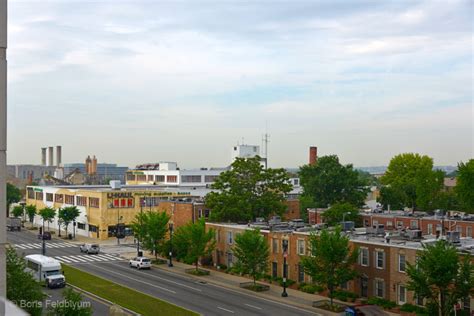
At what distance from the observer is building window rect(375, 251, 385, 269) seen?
1856 inches

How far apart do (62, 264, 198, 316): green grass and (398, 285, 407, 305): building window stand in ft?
51.3

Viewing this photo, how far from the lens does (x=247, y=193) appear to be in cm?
7662

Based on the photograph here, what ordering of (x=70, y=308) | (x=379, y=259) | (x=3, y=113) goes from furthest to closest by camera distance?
(x=379, y=259)
(x=70, y=308)
(x=3, y=113)

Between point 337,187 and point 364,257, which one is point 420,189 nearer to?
point 337,187

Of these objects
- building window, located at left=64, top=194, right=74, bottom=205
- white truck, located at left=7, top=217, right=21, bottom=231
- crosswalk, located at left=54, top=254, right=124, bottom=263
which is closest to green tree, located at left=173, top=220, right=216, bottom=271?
crosswalk, located at left=54, top=254, right=124, bottom=263

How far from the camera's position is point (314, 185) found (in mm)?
100000

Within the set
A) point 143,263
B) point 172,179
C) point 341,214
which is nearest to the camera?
point 143,263

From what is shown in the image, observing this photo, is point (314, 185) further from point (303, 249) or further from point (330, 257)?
point (330, 257)

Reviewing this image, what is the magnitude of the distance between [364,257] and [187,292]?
606 inches

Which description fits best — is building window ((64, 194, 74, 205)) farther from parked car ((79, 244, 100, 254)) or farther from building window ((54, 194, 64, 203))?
parked car ((79, 244, 100, 254))

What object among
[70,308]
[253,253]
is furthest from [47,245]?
[70,308]

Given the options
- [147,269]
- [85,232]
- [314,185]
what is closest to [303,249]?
[147,269]

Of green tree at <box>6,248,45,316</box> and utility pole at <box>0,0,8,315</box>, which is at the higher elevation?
utility pole at <box>0,0,8,315</box>

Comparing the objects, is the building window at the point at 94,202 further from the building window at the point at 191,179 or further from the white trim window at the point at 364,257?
the white trim window at the point at 364,257
